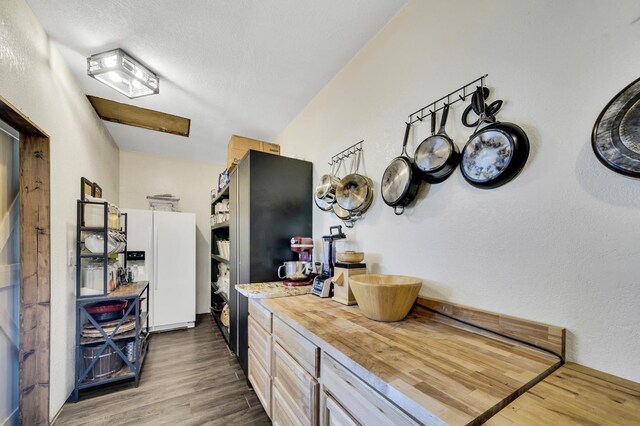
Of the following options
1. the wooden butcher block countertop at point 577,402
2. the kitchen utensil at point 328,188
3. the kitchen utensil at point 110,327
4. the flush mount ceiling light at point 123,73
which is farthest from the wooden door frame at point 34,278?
the wooden butcher block countertop at point 577,402

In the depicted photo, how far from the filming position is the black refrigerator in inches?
85.1

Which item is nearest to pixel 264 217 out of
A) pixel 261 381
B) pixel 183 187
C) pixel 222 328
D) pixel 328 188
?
pixel 328 188

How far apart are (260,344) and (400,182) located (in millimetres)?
1373

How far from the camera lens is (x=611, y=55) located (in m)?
0.79

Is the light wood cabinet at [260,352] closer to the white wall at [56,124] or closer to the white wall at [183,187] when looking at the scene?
the white wall at [56,124]

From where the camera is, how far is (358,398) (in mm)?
822

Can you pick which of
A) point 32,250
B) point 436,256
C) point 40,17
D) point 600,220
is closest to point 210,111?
point 40,17

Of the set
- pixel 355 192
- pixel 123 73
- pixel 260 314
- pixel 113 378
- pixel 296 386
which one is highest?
A: pixel 123 73

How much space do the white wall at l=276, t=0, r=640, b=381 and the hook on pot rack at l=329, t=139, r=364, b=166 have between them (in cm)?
36

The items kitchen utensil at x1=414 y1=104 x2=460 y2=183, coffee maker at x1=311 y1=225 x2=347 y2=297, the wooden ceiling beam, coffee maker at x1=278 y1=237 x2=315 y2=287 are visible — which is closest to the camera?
kitchen utensil at x1=414 y1=104 x2=460 y2=183

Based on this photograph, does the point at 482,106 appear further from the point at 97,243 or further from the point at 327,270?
the point at 97,243

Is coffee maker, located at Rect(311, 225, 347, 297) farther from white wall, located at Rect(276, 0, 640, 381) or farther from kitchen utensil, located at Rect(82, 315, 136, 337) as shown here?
kitchen utensil, located at Rect(82, 315, 136, 337)

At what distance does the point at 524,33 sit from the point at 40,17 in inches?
101

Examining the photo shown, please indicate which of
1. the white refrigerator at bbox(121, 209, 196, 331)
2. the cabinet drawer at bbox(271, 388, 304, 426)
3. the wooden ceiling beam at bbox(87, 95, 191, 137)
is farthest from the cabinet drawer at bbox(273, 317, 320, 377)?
the white refrigerator at bbox(121, 209, 196, 331)
